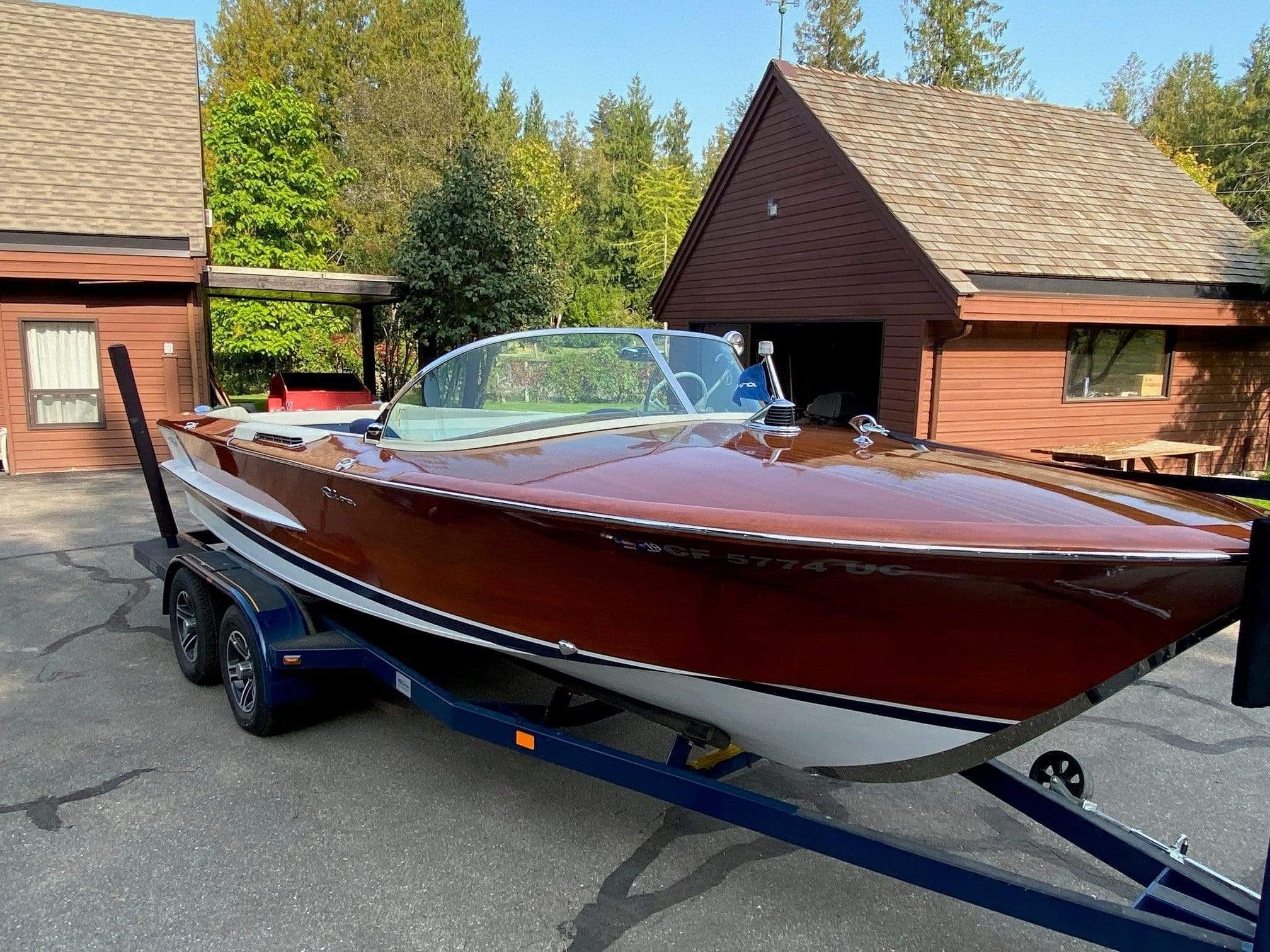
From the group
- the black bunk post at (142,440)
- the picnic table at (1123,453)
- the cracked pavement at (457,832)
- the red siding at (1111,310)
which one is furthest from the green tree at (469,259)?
the cracked pavement at (457,832)

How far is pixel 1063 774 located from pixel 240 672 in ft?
11.4

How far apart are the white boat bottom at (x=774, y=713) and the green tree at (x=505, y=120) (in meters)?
33.8

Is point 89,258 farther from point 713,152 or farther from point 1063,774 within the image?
point 713,152

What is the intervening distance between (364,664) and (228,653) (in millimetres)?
998

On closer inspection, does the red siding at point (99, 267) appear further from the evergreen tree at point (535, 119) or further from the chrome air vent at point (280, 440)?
the evergreen tree at point (535, 119)

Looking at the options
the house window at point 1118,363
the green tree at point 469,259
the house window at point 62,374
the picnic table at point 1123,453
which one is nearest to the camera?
the picnic table at point 1123,453

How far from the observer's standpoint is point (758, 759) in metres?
3.21

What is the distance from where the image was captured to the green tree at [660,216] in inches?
1497

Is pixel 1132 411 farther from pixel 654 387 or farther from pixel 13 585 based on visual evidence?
pixel 13 585

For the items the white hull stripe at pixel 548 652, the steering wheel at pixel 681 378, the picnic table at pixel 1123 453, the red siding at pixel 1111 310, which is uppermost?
the red siding at pixel 1111 310

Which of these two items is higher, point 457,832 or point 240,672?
point 240,672

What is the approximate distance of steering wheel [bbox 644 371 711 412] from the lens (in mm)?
3609

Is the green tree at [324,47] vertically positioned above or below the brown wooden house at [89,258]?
above

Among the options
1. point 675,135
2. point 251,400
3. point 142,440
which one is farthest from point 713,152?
point 142,440
